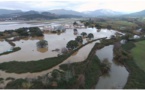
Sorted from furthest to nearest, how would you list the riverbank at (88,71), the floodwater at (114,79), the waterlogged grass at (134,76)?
1. the floodwater at (114,79)
2. the waterlogged grass at (134,76)
3. the riverbank at (88,71)

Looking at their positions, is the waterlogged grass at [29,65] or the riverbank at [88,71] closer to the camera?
the riverbank at [88,71]

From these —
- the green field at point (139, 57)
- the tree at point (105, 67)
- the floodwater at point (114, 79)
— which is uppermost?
the tree at point (105, 67)

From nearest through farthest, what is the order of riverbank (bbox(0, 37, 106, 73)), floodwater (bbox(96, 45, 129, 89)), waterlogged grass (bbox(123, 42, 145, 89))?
1. waterlogged grass (bbox(123, 42, 145, 89))
2. floodwater (bbox(96, 45, 129, 89))
3. riverbank (bbox(0, 37, 106, 73))

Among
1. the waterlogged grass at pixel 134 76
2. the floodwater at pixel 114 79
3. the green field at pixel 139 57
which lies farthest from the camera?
the green field at pixel 139 57

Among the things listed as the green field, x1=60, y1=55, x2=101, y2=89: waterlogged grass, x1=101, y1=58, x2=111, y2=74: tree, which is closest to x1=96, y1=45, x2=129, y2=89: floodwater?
x1=101, y1=58, x2=111, y2=74: tree

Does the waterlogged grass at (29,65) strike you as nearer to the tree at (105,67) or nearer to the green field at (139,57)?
the tree at (105,67)

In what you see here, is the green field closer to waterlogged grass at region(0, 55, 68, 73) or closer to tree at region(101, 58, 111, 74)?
tree at region(101, 58, 111, 74)

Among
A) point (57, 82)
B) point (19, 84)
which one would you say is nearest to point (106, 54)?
point (57, 82)

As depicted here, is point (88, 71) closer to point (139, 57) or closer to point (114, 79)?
point (114, 79)

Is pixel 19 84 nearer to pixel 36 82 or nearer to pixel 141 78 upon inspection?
pixel 36 82

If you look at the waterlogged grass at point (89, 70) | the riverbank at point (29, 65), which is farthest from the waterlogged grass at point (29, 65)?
the waterlogged grass at point (89, 70)

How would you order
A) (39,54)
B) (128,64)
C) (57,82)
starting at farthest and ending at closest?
1. (39,54)
2. (128,64)
3. (57,82)
